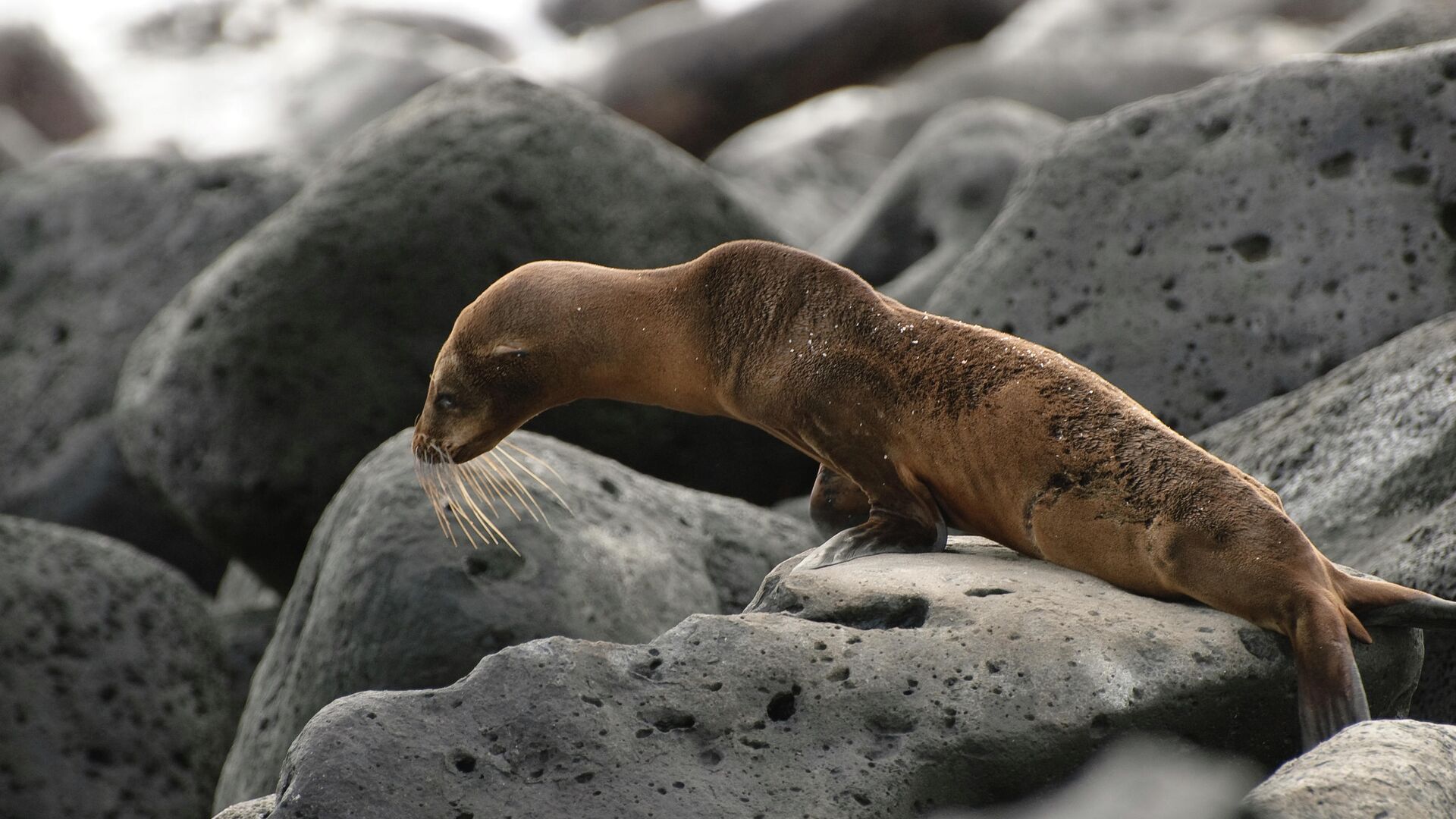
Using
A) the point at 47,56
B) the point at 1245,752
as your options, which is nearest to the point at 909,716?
the point at 1245,752

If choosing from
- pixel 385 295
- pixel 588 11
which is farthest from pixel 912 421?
pixel 588 11

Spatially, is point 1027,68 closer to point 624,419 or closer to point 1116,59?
point 1116,59

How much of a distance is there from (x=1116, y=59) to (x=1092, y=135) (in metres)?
9.03

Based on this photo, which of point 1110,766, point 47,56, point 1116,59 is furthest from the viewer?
point 47,56

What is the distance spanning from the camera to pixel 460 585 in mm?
5020

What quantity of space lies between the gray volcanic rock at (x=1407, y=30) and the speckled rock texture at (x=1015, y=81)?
15.2 ft

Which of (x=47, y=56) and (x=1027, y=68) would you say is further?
(x=47, y=56)

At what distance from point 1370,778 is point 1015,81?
1322 centimetres

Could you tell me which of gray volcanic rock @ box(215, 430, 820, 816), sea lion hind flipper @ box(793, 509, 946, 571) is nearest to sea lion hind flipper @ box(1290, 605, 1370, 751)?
sea lion hind flipper @ box(793, 509, 946, 571)

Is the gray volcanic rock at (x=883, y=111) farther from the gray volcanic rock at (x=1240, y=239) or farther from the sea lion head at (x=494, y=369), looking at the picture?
the sea lion head at (x=494, y=369)

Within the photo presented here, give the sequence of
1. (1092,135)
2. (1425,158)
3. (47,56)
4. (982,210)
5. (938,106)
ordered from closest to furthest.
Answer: (1425,158) < (1092,135) < (982,210) < (938,106) < (47,56)

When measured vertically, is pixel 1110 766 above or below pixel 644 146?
below

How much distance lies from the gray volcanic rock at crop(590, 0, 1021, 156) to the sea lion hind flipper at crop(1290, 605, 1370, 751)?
12.6 metres

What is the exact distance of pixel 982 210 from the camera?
30.7 ft
